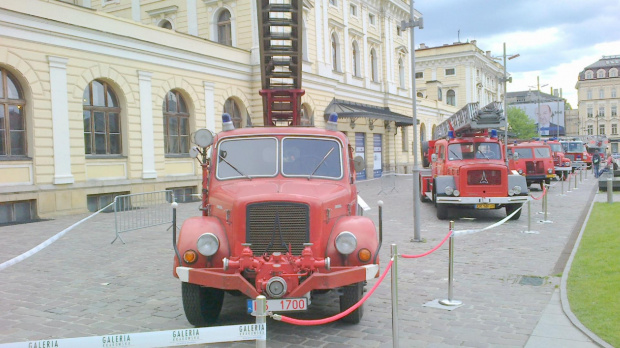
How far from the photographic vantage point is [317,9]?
30.8 m

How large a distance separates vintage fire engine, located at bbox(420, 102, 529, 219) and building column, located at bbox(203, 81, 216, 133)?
37.8 ft

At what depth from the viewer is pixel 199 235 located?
5.63m

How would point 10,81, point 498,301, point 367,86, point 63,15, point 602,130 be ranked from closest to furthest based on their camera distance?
point 498,301 → point 10,81 → point 63,15 → point 367,86 → point 602,130

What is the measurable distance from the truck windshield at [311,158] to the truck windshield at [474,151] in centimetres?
918

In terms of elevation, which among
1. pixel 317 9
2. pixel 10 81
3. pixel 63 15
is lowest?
pixel 10 81

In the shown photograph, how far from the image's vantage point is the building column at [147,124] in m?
20.0

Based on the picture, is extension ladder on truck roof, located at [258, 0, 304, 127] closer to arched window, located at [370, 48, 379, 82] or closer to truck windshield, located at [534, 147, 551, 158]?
truck windshield, located at [534, 147, 551, 158]

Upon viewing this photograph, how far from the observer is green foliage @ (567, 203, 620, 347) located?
5.43m

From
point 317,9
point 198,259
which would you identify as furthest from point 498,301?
point 317,9

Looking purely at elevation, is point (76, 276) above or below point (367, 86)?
below

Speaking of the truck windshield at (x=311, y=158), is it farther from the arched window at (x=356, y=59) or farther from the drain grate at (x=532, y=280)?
the arched window at (x=356, y=59)

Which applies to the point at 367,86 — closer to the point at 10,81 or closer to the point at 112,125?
the point at 112,125

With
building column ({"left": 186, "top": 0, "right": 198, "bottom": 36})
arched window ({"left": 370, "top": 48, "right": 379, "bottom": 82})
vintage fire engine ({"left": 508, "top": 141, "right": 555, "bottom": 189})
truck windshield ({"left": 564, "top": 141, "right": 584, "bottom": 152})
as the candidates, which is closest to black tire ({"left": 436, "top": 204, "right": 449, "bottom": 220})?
vintage fire engine ({"left": 508, "top": 141, "right": 555, "bottom": 189})

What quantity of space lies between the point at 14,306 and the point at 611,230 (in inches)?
456
